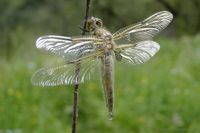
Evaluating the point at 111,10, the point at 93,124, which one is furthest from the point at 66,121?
the point at 111,10

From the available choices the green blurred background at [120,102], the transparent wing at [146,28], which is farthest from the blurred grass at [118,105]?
the transparent wing at [146,28]

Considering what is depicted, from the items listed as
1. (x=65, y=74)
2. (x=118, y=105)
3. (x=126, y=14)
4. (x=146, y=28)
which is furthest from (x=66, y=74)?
(x=126, y=14)

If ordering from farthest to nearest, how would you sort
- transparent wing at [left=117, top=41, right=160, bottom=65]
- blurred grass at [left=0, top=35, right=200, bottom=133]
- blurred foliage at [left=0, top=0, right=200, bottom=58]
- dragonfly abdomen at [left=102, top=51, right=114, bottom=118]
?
blurred foliage at [left=0, top=0, right=200, bottom=58] → blurred grass at [left=0, top=35, right=200, bottom=133] → transparent wing at [left=117, top=41, right=160, bottom=65] → dragonfly abdomen at [left=102, top=51, right=114, bottom=118]

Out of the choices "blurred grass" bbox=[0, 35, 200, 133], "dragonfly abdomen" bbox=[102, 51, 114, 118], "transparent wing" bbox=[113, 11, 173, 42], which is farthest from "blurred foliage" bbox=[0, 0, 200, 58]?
"dragonfly abdomen" bbox=[102, 51, 114, 118]

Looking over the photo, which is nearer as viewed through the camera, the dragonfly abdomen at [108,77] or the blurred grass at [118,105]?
the dragonfly abdomen at [108,77]

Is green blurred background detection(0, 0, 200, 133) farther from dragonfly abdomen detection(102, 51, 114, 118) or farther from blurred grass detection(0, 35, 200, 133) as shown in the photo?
dragonfly abdomen detection(102, 51, 114, 118)

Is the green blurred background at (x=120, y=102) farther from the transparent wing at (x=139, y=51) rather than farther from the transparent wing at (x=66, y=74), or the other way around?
the transparent wing at (x=66, y=74)
